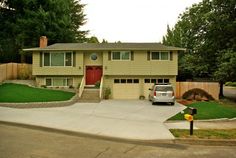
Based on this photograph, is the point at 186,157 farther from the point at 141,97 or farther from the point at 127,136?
the point at 141,97

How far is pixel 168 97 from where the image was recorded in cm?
2859

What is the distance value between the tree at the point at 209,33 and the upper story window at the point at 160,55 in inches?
204

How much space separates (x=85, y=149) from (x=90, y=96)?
20.4 metres

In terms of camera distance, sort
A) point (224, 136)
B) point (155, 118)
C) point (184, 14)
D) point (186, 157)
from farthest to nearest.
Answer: point (184, 14) < point (155, 118) < point (224, 136) < point (186, 157)

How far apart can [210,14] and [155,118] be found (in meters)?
20.8

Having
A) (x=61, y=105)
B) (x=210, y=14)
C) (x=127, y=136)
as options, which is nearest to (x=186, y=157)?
(x=127, y=136)

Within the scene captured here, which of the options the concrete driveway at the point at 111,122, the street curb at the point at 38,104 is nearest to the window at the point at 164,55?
the street curb at the point at 38,104

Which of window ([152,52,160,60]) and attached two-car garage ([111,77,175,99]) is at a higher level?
window ([152,52,160,60])

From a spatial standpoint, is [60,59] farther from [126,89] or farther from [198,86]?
[198,86]

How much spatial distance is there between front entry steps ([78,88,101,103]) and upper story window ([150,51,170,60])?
6.83m

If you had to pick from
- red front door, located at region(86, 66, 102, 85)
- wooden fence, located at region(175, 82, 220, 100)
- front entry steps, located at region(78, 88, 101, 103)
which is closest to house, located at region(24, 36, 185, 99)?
red front door, located at region(86, 66, 102, 85)

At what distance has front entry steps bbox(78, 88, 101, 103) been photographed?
1193 inches

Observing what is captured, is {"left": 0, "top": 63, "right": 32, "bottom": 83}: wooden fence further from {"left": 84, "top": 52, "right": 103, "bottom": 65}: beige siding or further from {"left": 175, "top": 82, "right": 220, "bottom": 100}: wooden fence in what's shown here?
{"left": 175, "top": 82, "right": 220, "bottom": 100}: wooden fence

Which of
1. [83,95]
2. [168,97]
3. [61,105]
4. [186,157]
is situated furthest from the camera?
[83,95]
